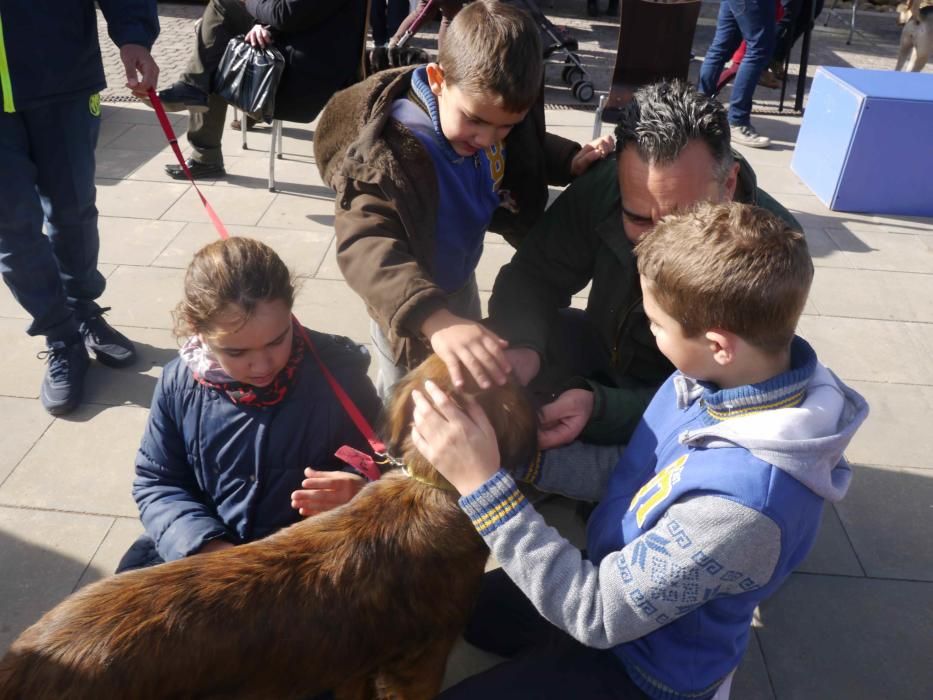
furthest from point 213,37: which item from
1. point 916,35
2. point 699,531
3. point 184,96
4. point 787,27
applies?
point 916,35

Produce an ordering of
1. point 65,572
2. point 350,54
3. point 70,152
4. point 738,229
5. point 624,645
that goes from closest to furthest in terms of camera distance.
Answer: point 738,229 → point 624,645 → point 65,572 → point 70,152 → point 350,54

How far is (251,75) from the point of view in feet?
17.7

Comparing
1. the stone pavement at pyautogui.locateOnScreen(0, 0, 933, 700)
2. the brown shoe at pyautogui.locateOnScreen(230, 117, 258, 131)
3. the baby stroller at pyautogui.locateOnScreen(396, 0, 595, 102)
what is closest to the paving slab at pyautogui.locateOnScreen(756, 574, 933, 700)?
the stone pavement at pyautogui.locateOnScreen(0, 0, 933, 700)

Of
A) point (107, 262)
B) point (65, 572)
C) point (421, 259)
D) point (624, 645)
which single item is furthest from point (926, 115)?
point (65, 572)

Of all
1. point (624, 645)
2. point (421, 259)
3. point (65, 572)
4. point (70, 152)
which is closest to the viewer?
point (624, 645)

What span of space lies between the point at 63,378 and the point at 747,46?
6756 millimetres

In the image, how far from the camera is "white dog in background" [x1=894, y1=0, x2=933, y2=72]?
27.0 ft

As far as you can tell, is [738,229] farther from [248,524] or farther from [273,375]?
[248,524]

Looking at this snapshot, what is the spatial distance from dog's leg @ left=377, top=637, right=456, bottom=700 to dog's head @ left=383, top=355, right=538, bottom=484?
518mm

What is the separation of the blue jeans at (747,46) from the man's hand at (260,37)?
4620 mm

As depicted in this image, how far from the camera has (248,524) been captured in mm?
2455

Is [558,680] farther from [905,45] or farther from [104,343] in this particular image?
[905,45]

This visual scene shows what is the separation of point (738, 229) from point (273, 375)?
1.42m

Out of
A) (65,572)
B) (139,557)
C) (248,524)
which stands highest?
(248,524)
